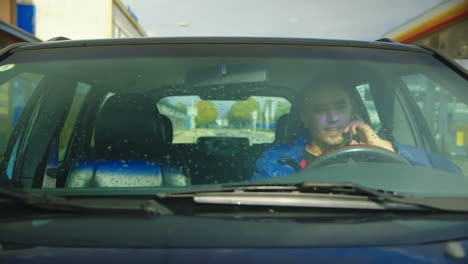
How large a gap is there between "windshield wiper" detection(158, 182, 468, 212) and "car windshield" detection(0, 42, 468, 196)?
0.53 feet

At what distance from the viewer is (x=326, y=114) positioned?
2086 millimetres

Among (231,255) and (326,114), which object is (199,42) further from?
(231,255)

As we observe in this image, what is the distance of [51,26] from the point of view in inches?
1100

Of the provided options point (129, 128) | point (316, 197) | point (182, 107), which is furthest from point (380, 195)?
point (129, 128)

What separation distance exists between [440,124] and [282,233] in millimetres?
1484

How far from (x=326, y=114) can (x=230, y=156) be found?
54 cm

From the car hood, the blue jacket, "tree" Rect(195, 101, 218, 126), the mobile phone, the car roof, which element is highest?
the car roof

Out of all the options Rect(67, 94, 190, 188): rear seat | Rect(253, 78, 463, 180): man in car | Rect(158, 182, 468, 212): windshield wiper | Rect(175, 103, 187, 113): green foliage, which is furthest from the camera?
Rect(175, 103, 187, 113): green foliage

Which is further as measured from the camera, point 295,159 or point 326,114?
point 326,114

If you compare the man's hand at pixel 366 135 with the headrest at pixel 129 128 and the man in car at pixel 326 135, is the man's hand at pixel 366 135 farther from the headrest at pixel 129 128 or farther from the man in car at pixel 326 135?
the headrest at pixel 129 128

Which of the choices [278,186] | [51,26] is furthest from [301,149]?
[51,26]

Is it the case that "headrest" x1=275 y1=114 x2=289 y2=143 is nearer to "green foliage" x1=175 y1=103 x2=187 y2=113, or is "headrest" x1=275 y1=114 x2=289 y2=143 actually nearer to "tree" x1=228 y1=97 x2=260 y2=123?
"tree" x1=228 y1=97 x2=260 y2=123

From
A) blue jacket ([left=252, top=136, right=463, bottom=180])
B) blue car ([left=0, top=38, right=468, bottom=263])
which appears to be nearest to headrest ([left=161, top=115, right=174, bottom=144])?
blue car ([left=0, top=38, right=468, bottom=263])

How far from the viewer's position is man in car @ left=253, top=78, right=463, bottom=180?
1.90m
